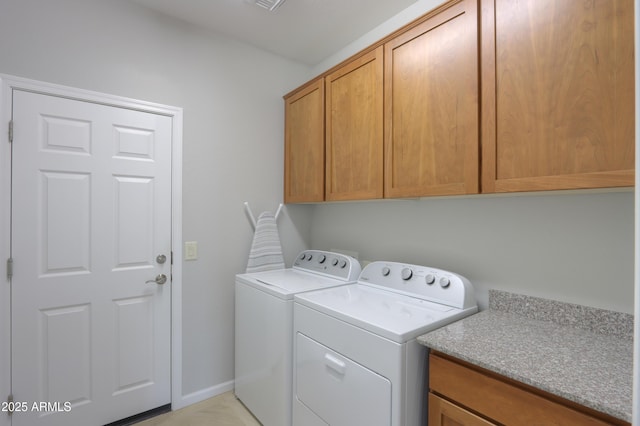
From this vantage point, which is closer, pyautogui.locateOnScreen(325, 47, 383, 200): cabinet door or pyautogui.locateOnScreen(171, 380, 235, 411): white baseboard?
pyautogui.locateOnScreen(325, 47, 383, 200): cabinet door

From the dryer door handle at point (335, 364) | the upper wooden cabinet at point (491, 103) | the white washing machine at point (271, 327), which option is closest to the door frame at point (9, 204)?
the white washing machine at point (271, 327)

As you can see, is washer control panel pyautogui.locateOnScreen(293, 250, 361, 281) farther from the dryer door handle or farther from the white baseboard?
the white baseboard

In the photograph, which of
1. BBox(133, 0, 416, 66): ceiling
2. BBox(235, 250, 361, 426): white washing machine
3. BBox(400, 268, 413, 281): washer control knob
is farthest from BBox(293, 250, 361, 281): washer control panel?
BBox(133, 0, 416, 66): ceiling

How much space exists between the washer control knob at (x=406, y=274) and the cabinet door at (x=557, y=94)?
2.14ft

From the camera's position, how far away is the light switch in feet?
7.02

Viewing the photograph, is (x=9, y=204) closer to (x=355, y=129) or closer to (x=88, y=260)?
(x=88, y=260)

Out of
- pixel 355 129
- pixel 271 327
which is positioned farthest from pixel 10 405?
pixel 355 129

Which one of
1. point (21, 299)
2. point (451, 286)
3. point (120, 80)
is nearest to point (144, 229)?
point (21, 299)

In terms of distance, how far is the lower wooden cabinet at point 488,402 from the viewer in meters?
0.84

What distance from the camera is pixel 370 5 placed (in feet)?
6.42

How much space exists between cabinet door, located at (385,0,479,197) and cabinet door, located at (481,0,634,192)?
0.07m

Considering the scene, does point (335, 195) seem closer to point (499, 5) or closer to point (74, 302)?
point (499, 5)

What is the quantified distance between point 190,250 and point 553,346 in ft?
6.73

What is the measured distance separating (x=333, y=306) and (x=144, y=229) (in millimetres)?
1355
